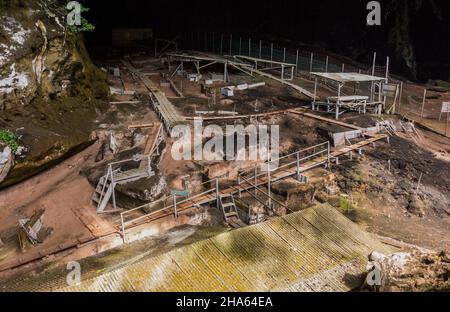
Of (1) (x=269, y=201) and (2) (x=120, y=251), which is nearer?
(2) (x=120, y=251)

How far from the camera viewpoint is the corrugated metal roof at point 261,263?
33.2ft

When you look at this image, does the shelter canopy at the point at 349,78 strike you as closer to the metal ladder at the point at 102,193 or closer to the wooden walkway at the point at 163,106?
the wooden walkway at the point at 163,106

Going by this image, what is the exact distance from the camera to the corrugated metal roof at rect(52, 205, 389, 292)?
10133 millimetres

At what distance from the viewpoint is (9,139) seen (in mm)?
18359

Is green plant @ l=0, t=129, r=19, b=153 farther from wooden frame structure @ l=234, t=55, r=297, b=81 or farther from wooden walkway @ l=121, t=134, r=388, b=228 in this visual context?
wooden frame structure @ l=234, t=55, r=297, b=81

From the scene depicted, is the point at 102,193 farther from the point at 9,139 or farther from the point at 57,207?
the point at 9,139

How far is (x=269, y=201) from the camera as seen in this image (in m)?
17.6

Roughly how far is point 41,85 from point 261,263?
16.8m

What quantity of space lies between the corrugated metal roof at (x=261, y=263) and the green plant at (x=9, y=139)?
11.0m

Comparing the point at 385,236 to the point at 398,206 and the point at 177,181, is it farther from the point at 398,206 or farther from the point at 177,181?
the point at 177,181

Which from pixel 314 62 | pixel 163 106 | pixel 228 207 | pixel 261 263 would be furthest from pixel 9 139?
pixel 314 62
